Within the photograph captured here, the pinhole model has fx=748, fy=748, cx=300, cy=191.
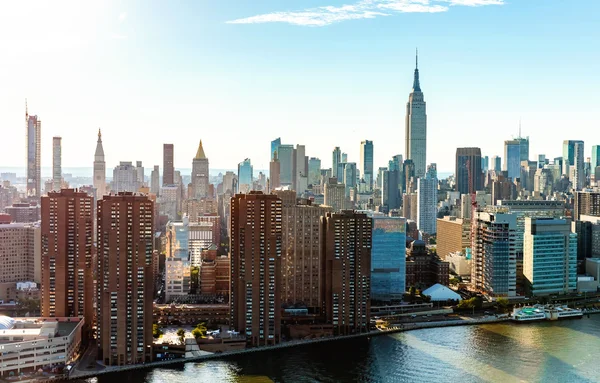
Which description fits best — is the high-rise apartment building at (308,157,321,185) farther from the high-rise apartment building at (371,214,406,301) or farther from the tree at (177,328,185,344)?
the tree at (177,328,185,344)

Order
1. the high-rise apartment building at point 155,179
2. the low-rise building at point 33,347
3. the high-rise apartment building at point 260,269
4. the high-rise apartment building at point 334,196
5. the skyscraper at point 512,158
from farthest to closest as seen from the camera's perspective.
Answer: the skyscraper at point 512,158
the high-rise apartment building at point 155,179
the high-rise apartment building at point 334,196
the high-rise apartment building at point 260,269
the low-rise building at point 33,347

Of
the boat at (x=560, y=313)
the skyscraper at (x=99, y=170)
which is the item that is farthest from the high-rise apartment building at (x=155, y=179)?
the boat at (x=560, y=313)

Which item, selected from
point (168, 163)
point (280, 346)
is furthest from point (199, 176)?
point (280, 346)

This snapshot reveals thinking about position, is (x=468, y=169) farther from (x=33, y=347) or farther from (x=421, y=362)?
(x=33, y=347)

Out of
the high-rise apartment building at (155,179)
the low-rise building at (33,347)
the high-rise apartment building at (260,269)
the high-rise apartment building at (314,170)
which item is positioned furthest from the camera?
the high-rise apartment building at (314,170)

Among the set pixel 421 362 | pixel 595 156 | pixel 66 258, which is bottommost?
pixel 421 362

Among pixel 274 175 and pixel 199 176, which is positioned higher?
pixel 274 175

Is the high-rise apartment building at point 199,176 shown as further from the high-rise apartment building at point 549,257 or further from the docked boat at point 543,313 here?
the docked boat at point 543,313
